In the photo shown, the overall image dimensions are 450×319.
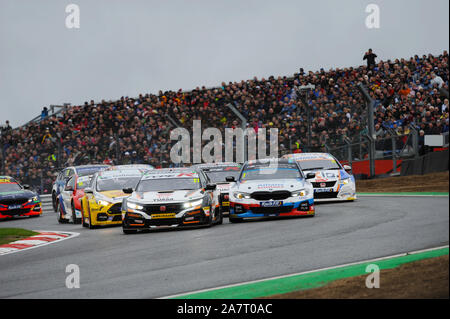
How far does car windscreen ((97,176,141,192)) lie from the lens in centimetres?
1828

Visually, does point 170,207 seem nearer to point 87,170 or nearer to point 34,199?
point 87,170

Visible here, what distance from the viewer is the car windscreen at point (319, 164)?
20.9m

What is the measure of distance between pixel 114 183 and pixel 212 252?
7813 millimetres

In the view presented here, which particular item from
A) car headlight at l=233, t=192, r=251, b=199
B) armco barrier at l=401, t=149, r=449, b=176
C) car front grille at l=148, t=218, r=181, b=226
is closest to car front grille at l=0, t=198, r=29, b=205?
car front grille at l=148, t=218, r=181, b=226

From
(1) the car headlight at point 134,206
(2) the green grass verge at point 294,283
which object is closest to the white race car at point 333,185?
(1) the car headlight at point 134,206

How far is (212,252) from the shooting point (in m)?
11.2

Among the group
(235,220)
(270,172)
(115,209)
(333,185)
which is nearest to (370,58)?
(333,185)

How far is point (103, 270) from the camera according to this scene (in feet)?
33.0

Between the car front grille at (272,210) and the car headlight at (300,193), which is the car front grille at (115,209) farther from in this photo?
the car headlight at (300,193)

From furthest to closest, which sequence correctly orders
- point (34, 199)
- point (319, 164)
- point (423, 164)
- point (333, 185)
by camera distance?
point (34, 199) < point (423, 164) < point (319, 164) < point (333, 185)

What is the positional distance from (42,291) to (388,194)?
15069 millimetres

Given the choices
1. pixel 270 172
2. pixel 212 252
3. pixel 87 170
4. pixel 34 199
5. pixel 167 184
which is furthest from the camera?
pixel 34 199
